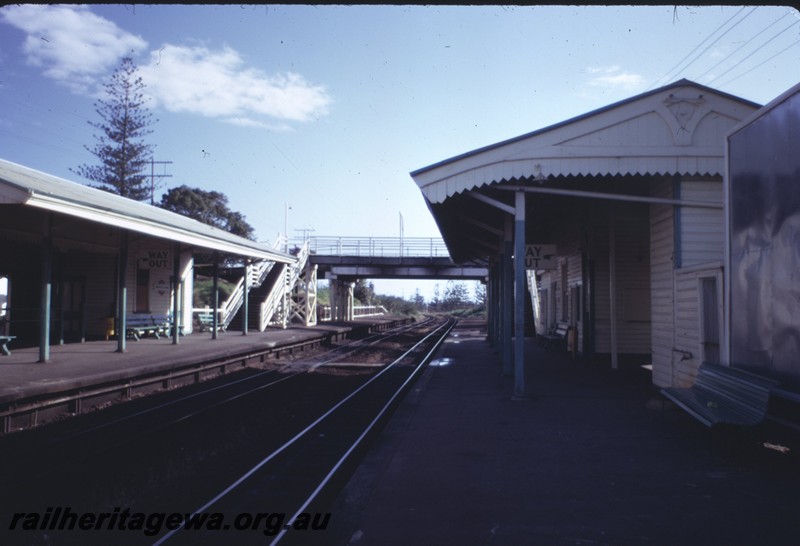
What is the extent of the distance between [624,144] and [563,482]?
6350 millimetres

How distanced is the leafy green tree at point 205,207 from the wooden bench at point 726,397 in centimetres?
4517

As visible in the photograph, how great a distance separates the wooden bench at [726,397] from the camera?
583 cm

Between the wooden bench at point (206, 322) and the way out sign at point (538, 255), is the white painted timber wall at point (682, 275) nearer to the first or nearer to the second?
the way out sign at point (538, 255)

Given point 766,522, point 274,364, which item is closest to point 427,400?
point 766,522

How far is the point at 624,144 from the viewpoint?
10.1m

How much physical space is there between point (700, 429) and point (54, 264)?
16.2 metres

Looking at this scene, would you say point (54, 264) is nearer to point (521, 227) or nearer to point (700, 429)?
point (521, 227)

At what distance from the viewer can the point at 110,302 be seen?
19266mm

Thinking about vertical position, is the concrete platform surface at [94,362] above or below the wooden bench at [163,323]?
below

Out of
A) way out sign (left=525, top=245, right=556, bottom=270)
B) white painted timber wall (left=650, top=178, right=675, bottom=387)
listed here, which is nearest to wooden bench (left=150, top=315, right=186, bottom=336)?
way out sign (left=525, top=245, right=556, bottom=270)

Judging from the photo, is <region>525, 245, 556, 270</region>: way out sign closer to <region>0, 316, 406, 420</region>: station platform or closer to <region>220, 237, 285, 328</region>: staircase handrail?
<region>0, 316, 406, 420</region>: station platform

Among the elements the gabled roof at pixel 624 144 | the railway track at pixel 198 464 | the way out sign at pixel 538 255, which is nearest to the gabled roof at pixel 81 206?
the railway track at pixel 198 464

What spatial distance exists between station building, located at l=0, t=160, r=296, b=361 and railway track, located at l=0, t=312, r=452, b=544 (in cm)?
416

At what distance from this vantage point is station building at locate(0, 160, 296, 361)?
43.8 ft
